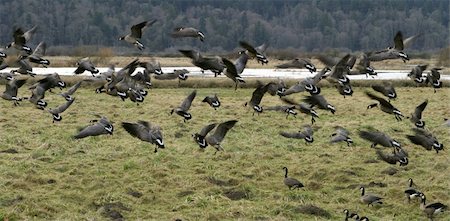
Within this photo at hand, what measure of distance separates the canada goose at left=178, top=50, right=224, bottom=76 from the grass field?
2727 mm

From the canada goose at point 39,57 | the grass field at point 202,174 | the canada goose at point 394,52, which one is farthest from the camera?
the canada goose at point 39,57

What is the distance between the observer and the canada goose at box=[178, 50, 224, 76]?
551 inches

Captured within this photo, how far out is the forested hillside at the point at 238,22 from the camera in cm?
11356

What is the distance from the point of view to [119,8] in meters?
130

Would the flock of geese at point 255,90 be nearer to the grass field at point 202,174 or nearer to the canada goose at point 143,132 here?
the canada goose at point 143,132

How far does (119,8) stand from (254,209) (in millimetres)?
119650

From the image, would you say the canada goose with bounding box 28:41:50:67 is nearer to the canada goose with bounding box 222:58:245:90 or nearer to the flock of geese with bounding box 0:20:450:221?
the flock of geese with bounding box 0:20:450:221

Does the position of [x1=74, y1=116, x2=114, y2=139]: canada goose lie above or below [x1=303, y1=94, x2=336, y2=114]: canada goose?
below

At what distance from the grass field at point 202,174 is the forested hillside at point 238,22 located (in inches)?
3327

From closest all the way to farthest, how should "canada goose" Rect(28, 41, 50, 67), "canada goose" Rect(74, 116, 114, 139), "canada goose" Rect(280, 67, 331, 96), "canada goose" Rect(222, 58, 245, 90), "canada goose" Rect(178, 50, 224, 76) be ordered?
"canada goose" Rect(222, 58, 245, 90) → "canada goose" Rect(74, 116, 114, 139) → "canada goose" Rect(178, 50, 224, 76) → "canada goose" Rect(280, 67, 331, 96) → "canada goose" Rect(28, 41, 50, 67)

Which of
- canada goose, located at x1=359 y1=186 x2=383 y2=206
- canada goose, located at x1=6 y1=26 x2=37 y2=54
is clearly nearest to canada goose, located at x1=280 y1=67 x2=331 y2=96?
canada goose, located at x1=359 y1=186 x2=383 y2=206

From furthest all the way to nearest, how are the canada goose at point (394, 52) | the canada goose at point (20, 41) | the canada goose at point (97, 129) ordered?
the canada goose at point (20, 41) → the canada goose at point (394, 52) → the canada goose at point (97, 129)

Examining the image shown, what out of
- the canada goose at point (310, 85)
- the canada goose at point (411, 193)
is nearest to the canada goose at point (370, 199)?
the canada goose at point (411, 193)

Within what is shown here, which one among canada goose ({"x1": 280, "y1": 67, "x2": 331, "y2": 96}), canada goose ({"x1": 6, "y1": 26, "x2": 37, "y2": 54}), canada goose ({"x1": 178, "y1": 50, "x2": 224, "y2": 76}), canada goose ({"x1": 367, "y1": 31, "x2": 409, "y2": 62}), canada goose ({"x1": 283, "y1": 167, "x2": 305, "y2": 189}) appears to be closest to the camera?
canada goose ({"x1": 178, "y1": 50, "x2": 224, "y2": 76})
